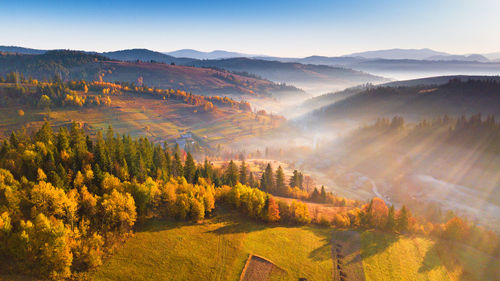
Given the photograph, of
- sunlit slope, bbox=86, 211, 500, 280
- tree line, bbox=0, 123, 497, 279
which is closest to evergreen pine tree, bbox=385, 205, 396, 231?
tree line, bbox=0, 123, 497, 279

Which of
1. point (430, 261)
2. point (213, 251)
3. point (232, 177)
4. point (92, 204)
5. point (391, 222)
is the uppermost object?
point (92, 204)

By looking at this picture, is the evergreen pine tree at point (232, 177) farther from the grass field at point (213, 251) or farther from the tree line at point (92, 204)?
the grass field at point (213, 251)

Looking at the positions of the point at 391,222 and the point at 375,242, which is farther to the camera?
the point at 391,222

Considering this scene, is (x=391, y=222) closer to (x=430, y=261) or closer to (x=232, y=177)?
(x=430, y=261)

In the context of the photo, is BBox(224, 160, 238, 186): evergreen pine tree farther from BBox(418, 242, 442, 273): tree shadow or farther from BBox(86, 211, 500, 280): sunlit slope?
BBox(418, 242, 442, 273): tree shadow

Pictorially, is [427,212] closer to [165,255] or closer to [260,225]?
[260,225]

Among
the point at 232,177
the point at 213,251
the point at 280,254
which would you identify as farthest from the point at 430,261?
the point at 232,177

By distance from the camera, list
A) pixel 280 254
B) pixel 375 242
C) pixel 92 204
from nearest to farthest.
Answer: pixel 92 204 < pixel 280 254 < pixel 375 242

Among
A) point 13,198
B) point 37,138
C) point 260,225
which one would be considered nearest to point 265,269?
point 260,225

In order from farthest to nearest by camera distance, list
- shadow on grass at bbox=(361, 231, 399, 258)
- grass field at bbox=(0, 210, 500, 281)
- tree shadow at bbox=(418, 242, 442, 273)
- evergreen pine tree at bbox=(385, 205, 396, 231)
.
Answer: evergreen pine tree at bbox=(385, 205, 396, 231) → shadow on grass at bbox=(361, 231, 399, 258) → tree shadow at bbox=(418, 242, 442, 273) → grass field at bbox=(0, 210, 500, 281)
